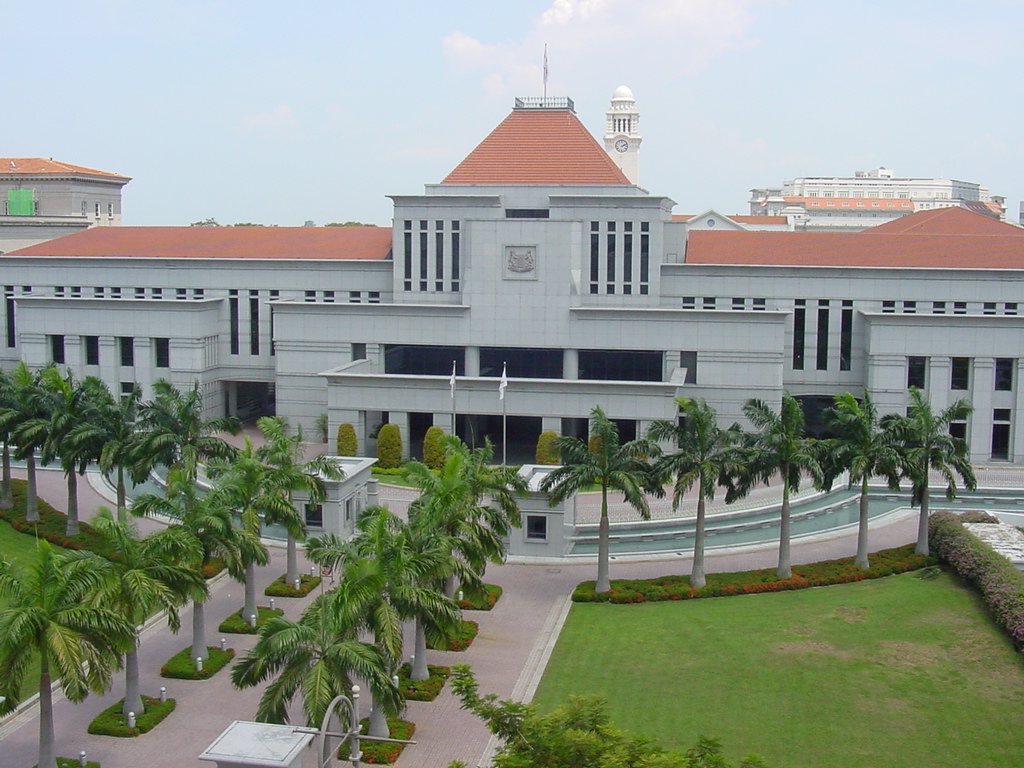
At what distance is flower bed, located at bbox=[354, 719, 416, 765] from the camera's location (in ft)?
70.1

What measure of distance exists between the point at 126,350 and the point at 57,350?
3.95m

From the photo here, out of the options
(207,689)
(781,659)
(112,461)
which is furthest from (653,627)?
(112,461)

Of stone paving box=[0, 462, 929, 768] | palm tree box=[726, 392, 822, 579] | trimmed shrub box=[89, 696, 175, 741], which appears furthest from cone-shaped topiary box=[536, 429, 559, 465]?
trimmed shrub box=[89, 696, 175, 741]

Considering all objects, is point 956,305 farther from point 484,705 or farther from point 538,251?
point 484,705

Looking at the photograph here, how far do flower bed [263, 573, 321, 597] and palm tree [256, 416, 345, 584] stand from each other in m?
0.22

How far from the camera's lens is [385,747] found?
21.7 meters

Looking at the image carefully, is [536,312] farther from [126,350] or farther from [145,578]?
[145,578]

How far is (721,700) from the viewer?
2342 cm

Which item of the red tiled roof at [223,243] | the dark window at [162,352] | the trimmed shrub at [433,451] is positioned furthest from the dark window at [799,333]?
the dark window at [162,352]

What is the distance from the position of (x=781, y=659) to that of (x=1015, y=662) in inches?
198

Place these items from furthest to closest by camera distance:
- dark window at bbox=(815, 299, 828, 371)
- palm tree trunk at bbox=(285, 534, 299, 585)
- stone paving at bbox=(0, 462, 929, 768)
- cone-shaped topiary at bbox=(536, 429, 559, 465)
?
dark window at bbox=(815, 299, 828, 371) → cone-shaped topiary at bbox=(536, 429, 559, 465) → palm tree trunk at bbox=(285, 534, 299, 585) → stone paving at bbox=(0, 462, 929, 768)

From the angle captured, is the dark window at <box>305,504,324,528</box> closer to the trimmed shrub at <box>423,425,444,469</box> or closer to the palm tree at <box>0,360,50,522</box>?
the palm tree at <box>0,360,50,522</box>

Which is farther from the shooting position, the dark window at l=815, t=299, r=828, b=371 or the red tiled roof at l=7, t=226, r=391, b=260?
the red tiled roof at l=7, t=226, r=391, b=260

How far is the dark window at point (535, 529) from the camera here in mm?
35344
